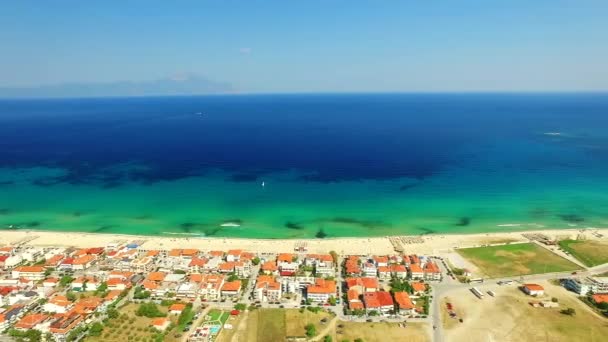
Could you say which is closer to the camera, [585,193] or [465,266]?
[465,266]

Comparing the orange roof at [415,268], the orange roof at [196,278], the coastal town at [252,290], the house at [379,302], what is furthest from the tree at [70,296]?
the orange roof at [415,268]

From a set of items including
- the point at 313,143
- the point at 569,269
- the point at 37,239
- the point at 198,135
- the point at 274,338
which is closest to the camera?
the point at 274,338

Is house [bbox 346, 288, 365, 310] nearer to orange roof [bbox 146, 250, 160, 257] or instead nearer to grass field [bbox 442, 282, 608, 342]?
grass field [bbox 442, 282, 608, 342]

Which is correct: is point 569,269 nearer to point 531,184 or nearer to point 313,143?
point 531,184

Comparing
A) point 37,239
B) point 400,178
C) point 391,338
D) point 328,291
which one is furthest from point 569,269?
point 37,239

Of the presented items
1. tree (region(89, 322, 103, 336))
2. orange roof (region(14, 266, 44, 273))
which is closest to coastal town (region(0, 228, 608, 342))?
tree (region(89, 322, 103, 336))

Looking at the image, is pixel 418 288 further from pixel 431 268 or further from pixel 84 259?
pixel 84 259

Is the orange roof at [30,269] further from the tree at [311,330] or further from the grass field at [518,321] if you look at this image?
the grass field at [518,321]
